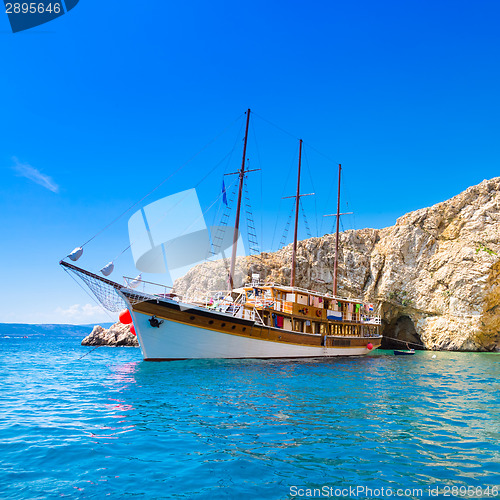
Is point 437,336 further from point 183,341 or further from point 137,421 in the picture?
point 137,421

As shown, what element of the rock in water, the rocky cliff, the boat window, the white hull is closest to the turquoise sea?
the white hull

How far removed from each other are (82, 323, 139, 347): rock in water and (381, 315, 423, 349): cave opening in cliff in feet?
131

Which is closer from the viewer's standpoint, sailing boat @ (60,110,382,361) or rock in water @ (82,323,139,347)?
sailing boat @ (60,110,382,361)

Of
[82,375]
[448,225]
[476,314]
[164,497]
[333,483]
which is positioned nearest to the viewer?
[164,497]

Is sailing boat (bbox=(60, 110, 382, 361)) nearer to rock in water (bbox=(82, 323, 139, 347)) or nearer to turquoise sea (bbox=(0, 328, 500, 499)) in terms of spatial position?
turquoise sea (bbox=(0, 328, 500, 499))

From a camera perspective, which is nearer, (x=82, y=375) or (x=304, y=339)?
(x=82, y=375)

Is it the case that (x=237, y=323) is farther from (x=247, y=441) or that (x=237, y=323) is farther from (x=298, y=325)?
(x=247, y=441)

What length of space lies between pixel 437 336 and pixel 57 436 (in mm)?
49476

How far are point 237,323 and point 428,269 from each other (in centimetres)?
3806

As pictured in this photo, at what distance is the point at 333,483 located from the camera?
599 centimetres

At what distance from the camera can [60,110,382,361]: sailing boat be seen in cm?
2258

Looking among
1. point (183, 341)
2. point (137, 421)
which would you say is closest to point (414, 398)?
point (137, 421)

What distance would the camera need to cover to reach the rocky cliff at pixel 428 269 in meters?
45.4

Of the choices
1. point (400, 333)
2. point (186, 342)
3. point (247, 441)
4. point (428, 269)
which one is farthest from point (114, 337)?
point (247, 441)
